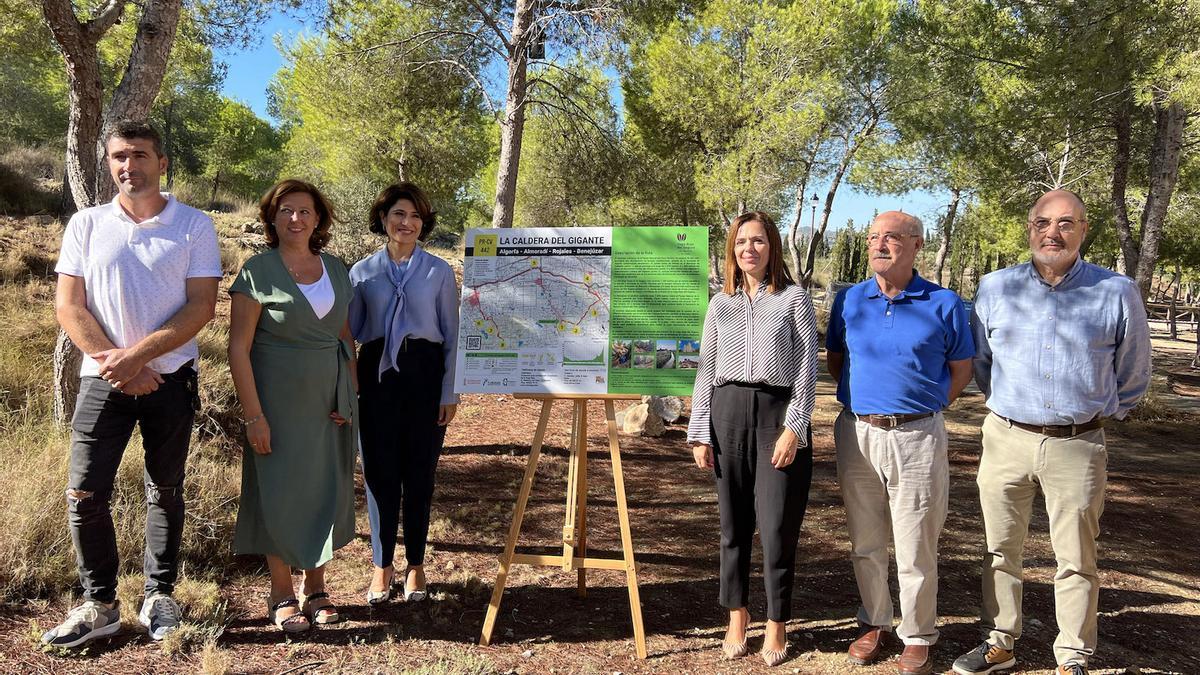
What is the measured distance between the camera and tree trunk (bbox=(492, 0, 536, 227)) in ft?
25.0

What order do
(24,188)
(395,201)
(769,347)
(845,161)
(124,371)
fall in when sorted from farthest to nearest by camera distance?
1. (845,161)
2. (24,188)
3. (395,201)
4. (769,347)
5. (124,371)

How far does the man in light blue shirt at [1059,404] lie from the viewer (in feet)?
9.18

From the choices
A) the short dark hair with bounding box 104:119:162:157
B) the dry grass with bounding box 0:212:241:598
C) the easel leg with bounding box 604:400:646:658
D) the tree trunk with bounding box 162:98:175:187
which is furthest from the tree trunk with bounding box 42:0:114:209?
the tree trunk with bounding box 162:98:175:187

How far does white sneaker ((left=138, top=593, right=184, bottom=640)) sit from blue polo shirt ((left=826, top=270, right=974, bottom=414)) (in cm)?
301

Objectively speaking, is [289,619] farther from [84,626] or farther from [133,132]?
[133,132]

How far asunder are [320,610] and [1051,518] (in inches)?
127

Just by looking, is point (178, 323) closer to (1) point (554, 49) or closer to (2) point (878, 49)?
(1) point (554, 49)

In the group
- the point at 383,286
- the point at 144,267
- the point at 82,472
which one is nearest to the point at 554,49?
the point at 383,286

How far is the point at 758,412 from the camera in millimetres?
2938

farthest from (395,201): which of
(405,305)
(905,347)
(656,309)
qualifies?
(905,347)

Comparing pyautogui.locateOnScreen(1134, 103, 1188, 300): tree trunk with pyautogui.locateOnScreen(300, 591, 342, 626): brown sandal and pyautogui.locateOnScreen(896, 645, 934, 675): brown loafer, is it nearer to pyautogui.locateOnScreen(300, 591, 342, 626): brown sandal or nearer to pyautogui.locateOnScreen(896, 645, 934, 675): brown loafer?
pyautogui.locateOnScreen(896, 645, 934, 675): brown loafer

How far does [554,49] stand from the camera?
7.93 m

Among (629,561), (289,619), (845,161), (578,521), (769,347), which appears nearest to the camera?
(769,347)

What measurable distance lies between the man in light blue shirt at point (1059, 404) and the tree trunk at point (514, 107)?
5.63 m
